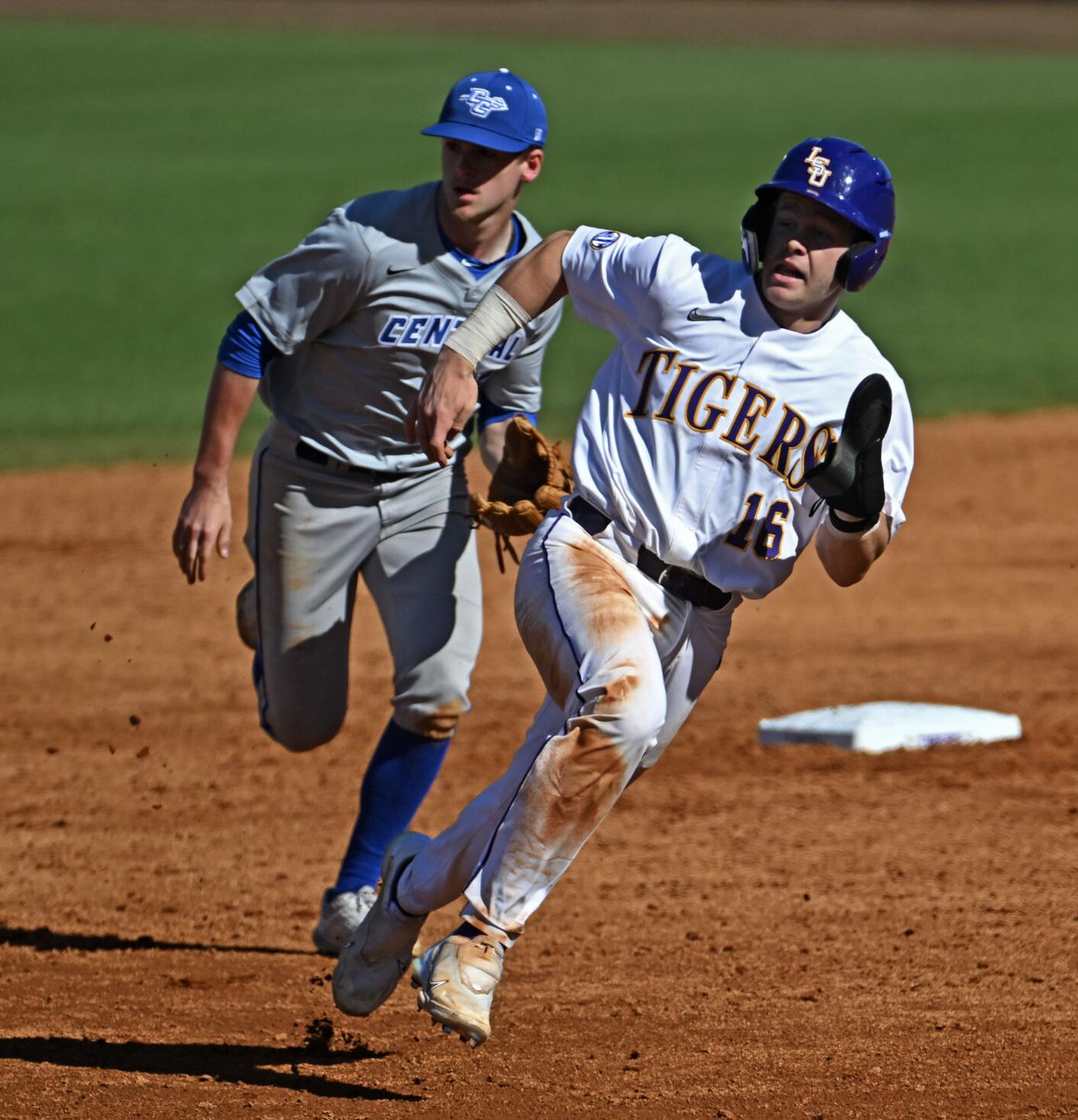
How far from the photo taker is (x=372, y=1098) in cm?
410

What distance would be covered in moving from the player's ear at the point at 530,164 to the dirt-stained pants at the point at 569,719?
139 centimetres

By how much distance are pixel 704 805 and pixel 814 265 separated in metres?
3.10

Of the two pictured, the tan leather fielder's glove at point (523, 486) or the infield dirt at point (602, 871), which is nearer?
the infield dirt at point (602, 871)

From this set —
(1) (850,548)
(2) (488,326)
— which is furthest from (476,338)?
(1) (850,548)

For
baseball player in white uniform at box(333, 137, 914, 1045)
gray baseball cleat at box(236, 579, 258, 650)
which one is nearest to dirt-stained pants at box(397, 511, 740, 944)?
baseball player in white uniform at box(333, 137, 914, 1045)

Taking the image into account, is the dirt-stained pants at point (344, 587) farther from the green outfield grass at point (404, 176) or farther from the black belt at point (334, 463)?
the green outfield grass at point (404, 176)

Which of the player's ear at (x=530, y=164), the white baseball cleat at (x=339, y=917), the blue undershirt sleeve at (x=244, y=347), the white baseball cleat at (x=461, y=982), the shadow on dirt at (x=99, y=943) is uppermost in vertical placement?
the player's ear at (x=530, y=164)

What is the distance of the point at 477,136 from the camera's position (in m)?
4.95

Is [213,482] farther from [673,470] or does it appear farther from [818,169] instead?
[818,169]

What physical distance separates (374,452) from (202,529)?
65cm

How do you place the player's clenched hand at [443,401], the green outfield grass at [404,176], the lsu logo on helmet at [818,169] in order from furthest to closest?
the green outfield grass at [404,176] → the player's clenched hand at [443,401] → the lsu logo on helmet at [818,169]

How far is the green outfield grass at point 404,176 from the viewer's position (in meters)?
14.7

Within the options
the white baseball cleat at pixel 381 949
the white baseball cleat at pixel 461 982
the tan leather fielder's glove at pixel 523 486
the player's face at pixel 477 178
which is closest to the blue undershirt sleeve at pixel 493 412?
the tan leather fielder's glove at pixel 523 486

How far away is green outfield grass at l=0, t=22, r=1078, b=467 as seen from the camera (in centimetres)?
1466
